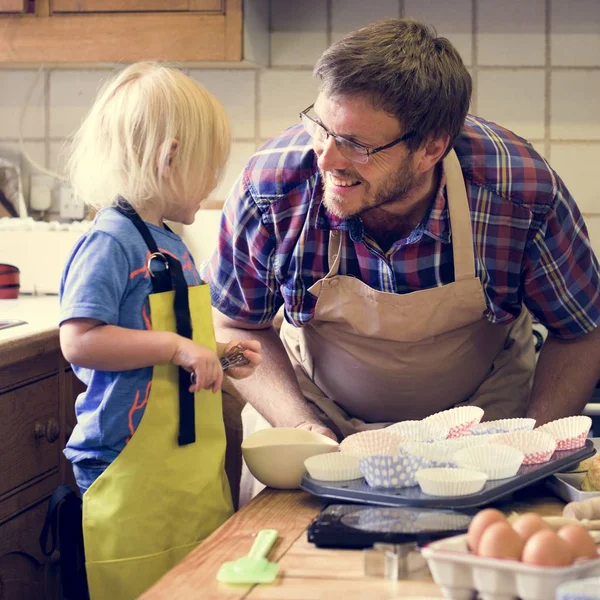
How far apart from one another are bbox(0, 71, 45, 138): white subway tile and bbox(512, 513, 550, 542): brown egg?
2134 millimetres

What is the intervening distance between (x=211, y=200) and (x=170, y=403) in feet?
4.23

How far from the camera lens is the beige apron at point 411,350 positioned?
58.9 inches

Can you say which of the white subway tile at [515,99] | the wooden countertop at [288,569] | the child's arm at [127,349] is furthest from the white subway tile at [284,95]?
the wooden countertop at [288,569]

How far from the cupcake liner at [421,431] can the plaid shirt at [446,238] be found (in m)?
0.37

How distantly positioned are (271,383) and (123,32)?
105 cm

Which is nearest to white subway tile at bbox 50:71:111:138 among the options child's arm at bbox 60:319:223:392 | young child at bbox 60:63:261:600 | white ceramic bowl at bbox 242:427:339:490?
young child at bbox 60:63:261:600

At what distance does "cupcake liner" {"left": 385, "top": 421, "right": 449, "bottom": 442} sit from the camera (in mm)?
1167

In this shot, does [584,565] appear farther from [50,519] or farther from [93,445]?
[50,519]

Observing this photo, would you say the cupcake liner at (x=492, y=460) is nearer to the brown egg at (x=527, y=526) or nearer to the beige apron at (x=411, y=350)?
the brown egg at (x=527, y=526)

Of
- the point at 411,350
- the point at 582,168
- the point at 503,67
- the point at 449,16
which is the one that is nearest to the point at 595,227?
the point at 582,168

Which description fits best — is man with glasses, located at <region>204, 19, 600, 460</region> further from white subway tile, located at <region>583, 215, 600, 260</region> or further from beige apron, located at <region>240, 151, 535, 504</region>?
white subway tile, located at <region>583, 215, 600, 260</region>

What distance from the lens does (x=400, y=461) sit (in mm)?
1046

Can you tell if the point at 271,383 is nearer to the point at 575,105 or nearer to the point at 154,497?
the point at 154,497

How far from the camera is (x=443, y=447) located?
1.10 meters
